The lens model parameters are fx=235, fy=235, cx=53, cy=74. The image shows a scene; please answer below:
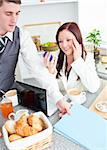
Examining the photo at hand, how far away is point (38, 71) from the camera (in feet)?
4.78

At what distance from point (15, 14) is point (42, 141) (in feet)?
2.37

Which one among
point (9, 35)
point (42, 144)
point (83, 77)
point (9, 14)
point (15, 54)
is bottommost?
point (42, 144)

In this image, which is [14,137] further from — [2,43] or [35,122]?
[2,43]

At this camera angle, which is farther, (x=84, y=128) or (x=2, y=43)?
(x=2, y=43)

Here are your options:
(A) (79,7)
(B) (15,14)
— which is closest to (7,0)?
(B) (15,14)

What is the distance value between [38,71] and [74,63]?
0.29 meters

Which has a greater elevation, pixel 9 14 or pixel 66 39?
pixel 9 14

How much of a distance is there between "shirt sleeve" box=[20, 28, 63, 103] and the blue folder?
0.18 m

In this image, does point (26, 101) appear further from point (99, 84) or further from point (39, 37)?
point (39, 37)

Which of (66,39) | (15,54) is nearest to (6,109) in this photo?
(15,54)

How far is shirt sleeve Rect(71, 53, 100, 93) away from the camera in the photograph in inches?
59.9

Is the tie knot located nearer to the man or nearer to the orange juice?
the man

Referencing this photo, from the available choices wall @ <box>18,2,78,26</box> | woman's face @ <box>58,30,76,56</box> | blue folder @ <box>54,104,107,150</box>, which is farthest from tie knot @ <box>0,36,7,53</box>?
wall @ <box>18,2,78,26</box>

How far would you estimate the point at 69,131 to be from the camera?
107 centimetres
